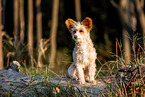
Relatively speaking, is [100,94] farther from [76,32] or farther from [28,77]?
[28,77]

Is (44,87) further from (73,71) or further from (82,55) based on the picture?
(82,55)

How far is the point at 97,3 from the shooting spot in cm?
1541

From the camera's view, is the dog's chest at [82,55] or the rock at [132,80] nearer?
the rock at [132,80]

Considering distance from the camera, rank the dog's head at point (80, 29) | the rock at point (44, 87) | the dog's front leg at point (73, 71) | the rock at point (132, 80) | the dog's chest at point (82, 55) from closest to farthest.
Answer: the rock at point (132, 80), the rock at point (44, 87), the dog's head at point (80, 29), the dog's chest at point (82, 55), the dog's front leg at point (73, 71)

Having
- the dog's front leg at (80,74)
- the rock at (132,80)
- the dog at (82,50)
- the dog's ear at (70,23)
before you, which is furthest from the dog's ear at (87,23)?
the rock at (132,80)

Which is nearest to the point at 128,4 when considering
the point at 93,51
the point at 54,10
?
the point at 54,10

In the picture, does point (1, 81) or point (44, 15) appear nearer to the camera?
point (1, 81)

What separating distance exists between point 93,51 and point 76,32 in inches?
19.8

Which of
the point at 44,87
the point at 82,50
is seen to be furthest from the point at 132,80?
the point at 44,87

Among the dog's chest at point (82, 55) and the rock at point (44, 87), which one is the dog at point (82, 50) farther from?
the rock at point (44, 87)

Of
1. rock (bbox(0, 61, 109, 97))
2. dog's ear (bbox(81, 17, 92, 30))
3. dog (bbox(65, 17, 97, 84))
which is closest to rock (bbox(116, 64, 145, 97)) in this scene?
rock (bbox(0, 61, 109, 97))

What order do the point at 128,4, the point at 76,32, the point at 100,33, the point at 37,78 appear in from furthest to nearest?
the point at 100,33, the point at 128,4, the point at 37,78, the point at 76,32

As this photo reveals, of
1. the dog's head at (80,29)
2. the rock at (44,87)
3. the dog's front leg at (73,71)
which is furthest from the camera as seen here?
the dog's front leg at (73,71)

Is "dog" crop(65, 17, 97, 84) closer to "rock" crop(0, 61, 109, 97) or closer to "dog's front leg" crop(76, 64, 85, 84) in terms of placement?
"dog's front leg" crop(76, 64, 85, 84)
